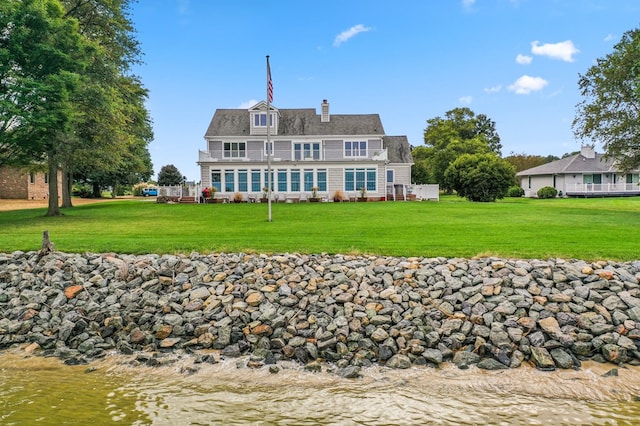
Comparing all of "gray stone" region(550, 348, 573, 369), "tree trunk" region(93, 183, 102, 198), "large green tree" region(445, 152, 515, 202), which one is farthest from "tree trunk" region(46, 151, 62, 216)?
"large green tree" region(445, 152, 515, 202)

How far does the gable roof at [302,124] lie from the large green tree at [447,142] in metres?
13.4

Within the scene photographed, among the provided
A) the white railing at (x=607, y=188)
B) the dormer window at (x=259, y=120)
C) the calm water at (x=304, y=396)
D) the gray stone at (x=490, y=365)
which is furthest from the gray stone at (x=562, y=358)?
the white railing at (x=607, y=188)

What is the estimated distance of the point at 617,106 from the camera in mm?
21719

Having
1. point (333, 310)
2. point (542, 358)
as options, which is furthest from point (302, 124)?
point (542, 358)

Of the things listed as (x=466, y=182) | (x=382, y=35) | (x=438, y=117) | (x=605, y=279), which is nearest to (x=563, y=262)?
(x=605, y=279)

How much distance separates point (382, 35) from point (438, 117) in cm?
3464

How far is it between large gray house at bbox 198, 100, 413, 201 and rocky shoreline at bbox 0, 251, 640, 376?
76.7 ft

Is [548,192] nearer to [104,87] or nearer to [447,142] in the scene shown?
[447,142]

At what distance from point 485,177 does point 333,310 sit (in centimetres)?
2507

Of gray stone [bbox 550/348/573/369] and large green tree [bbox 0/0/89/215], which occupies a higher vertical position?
large green tree [bbox 0/0/89/215]

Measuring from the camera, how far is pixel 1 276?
347 inches

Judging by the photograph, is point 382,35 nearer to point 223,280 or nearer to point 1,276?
point 223,280

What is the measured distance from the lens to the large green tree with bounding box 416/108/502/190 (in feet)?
154

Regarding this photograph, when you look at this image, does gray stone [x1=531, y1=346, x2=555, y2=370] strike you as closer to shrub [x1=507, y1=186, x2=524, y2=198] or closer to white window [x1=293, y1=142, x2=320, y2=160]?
white window [x1=293, y1=142, x2=320, y2=160]
